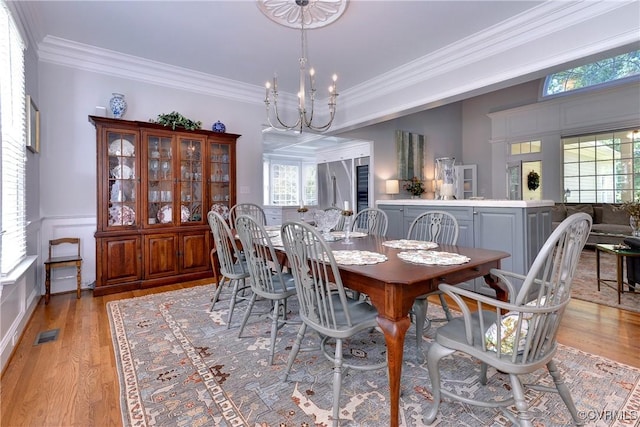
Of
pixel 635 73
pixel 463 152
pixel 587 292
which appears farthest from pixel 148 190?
pixel 635 73

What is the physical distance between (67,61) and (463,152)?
801cm

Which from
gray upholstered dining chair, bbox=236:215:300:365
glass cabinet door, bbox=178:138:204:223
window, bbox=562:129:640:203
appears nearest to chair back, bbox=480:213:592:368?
gray upholstered dining chair, bbox=236:215:300:365

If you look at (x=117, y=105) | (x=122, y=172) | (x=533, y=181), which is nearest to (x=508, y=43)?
(x=117, y=105)

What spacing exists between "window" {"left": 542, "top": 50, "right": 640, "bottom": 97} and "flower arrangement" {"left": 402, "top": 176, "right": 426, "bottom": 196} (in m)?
3.03

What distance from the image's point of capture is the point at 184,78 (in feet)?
13.4

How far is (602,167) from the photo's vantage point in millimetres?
6566

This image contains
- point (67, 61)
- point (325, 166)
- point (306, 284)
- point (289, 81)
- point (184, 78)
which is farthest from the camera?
point (325, 166)

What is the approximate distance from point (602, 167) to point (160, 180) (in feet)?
27.6

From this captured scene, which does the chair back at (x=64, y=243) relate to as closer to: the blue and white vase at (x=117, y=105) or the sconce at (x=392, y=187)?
the blue and white vase at (x=117, y=105)

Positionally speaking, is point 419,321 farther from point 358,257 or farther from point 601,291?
point 601,291

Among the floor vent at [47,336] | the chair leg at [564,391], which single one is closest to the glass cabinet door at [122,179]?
the floor vent at [47,336]

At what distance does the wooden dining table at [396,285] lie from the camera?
137 centimetres

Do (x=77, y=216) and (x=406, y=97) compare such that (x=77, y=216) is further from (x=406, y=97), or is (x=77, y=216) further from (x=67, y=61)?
(x=406, y=97)

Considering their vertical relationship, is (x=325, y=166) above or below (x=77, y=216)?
above
